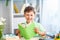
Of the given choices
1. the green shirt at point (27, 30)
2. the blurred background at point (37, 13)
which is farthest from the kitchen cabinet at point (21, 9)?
the green shirt at point (27, 30)

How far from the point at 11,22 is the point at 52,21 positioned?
0.43m

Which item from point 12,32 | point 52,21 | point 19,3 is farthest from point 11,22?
point 52,21

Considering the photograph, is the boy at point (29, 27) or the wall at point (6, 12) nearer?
the boy at point (29, 27)

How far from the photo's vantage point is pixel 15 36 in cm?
143

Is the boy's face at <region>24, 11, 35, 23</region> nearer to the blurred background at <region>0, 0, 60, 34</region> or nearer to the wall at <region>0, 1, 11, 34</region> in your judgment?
the blurred background at <region>0, 0, 60, 34</region>

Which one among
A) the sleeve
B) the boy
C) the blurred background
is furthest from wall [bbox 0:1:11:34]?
the sleeve

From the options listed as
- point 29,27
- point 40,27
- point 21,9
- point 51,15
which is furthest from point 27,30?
point 51,15

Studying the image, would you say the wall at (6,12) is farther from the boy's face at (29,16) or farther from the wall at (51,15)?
the wall at (51,15)

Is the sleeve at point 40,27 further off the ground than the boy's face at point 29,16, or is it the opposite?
the boy's face at point 29,16

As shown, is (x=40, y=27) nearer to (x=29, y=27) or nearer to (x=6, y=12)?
(x=29, y=27)

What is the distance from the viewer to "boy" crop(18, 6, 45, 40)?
4.50 ft

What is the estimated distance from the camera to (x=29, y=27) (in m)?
1.38

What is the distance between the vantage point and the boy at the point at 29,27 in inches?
53.9

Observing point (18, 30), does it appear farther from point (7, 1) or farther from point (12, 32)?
point (7, 1)
